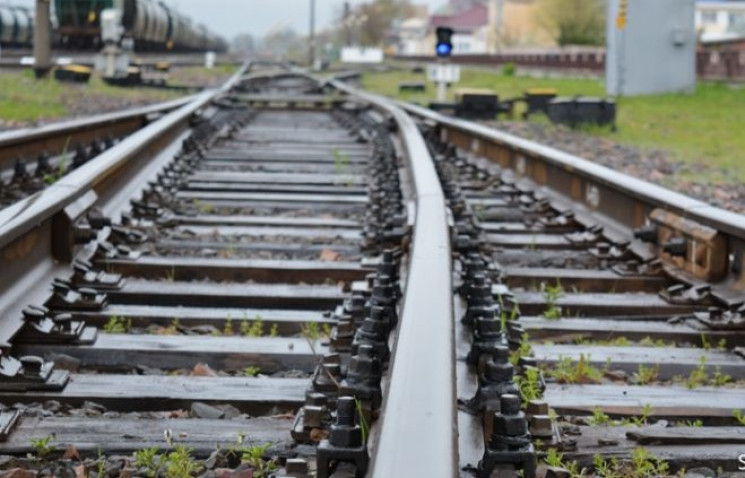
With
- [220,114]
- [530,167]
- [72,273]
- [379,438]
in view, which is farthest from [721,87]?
[379,438]

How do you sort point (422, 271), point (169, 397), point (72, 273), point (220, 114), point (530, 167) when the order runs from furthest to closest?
point (220, 114) < point (530, 167) < point (72, 273) < point (422, 271) < point (169, 397)

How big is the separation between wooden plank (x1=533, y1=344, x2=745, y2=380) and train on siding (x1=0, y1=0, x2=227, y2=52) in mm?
28024

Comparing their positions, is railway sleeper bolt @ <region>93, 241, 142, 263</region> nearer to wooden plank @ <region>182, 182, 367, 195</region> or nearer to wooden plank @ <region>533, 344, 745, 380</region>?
wooden plank @ <region>533, 344, 745, 380</region>

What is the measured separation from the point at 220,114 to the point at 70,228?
30.7ft

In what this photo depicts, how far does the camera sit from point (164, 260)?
4.82 metres

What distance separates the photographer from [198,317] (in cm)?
390

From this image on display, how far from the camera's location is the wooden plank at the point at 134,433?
2568 mm

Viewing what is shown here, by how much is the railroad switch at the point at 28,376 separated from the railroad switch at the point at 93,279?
1195 mm

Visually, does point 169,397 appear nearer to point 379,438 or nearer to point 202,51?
point 379,438

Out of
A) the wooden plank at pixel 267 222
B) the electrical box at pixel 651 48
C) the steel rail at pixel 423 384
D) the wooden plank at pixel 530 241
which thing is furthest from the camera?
the electrical box at pixel 651 48

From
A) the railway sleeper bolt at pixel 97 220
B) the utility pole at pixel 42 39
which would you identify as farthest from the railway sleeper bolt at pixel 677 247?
the utility pole at pixel 42 39

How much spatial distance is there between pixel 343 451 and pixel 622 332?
2.03 m

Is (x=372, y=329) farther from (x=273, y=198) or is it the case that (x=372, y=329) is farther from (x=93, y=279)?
(x=273, y=198)

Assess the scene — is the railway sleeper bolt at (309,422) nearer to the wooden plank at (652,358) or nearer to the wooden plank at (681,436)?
the wooden plank at (681,436)
